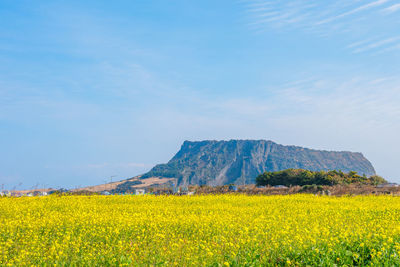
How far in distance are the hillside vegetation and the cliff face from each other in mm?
97740

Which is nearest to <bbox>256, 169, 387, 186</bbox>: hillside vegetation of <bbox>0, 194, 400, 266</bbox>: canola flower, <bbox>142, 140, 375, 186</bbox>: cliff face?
<bbox>0, 194, 400, 266</bbox>: canola flower

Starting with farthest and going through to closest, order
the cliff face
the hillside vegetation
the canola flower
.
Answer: the cliff face, the hillside vegetation, the canola flower

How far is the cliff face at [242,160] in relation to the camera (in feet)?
503

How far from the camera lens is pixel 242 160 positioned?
161m

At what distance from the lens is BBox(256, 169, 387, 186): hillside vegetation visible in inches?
1507

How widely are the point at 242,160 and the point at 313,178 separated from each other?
12231 centimetres

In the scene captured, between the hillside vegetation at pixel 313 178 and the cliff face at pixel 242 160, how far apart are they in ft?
321

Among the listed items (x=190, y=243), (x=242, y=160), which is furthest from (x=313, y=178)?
(x=242, y=160)

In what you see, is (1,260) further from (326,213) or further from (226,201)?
(226,201)

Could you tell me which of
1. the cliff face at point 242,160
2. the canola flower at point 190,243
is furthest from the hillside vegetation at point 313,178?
the cliff face at point 242,160

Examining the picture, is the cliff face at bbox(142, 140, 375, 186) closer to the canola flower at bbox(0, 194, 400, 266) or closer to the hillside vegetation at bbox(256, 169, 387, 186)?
the hillside vegetation at bbox(256, 169, 387, 186)

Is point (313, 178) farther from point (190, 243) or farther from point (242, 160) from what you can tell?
point (242, 160)

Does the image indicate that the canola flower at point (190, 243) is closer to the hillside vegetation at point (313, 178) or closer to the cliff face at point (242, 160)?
the hillside vegetation at point (313, 178)

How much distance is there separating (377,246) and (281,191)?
22371 millimetres
